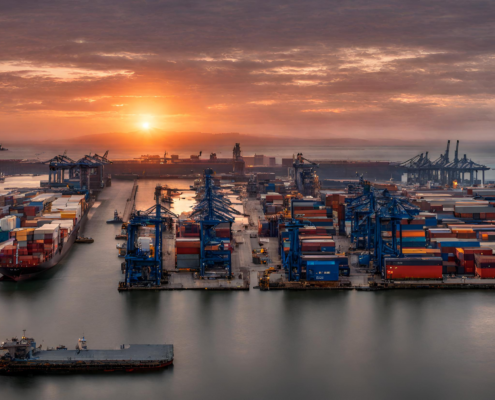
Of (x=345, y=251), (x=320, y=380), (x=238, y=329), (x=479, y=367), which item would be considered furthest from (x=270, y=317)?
(x=345, y=251)

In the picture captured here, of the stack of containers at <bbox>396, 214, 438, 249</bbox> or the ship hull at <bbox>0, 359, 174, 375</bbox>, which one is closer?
the ship hull at <bbox>0, 359, 174, 375</bbox>

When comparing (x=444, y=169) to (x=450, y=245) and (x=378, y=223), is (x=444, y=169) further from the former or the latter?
(x=378, y=223)

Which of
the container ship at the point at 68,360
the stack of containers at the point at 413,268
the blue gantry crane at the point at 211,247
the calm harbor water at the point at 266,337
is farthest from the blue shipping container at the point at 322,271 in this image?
the container ship at the point at 68,360

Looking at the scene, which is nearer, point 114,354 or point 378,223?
point 114,354

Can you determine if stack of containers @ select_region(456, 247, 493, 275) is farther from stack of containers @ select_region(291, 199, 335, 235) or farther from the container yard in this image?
stack of containers @ select_region(291, 199, 335, 235)

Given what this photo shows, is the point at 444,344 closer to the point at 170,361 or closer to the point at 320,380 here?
the point at 320,380

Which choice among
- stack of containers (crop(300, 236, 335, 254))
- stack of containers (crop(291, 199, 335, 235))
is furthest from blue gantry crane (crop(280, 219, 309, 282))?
stack of containers (crop(291, 199, 335, 235))

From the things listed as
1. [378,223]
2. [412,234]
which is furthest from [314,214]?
[378,223]
